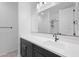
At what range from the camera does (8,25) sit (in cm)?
406

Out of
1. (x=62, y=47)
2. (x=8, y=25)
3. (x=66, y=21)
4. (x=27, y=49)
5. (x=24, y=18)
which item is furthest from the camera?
(x=8, y=25)

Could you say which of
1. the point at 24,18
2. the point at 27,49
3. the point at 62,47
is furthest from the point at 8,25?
the point at 62,47

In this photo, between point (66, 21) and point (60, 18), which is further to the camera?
point (60, 18)

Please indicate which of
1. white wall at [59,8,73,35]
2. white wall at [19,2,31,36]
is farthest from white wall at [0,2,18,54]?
white wall at [59,8,73,35]

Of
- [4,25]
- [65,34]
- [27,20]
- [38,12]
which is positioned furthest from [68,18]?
[4,25]

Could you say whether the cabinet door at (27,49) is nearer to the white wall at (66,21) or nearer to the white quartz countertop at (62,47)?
the white quartz countertop at (62,47)

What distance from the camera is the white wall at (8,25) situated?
3929 mm

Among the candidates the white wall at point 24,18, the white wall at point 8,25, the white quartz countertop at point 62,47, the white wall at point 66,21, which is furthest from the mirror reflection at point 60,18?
the white wall at point 8,25

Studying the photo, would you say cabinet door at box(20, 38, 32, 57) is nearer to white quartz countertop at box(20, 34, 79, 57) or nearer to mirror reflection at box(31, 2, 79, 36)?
white quartz countertop at box(20, 34, 79, 57)

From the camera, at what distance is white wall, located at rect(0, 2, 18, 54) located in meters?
3.93

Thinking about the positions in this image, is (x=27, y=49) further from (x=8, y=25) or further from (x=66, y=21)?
(x=8, y=25)

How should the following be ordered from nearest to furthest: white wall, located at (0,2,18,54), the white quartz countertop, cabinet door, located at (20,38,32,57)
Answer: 1. the white quartz countertop
2. cabinet door, located at (20,38,32,57)
3. white wall, located at (0,2,18,54)

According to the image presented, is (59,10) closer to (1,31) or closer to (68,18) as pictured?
(68,18)

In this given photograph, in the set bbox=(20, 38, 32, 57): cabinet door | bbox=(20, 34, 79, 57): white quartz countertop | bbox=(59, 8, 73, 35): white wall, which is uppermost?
bbox=(59, 8, 73, 35): white wall
